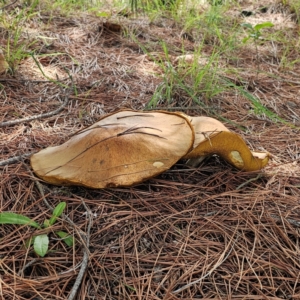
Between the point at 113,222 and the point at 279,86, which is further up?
the point at 113,222

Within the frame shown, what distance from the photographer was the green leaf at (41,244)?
1225 millimetres

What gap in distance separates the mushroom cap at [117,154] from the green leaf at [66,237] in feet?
0.77

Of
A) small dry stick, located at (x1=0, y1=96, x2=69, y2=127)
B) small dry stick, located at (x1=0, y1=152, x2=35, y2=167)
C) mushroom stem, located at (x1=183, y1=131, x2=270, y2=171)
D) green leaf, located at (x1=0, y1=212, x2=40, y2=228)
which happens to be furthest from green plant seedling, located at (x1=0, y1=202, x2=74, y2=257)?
small dry stick, located at (x1=0, y1=96, x2=69, y2=127)

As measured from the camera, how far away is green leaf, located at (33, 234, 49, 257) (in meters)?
1.22

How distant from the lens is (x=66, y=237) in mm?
1304

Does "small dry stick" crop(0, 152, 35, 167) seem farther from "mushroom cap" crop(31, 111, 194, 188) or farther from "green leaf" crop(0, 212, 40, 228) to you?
"green leaf" crop(0, 212, 40, 228)

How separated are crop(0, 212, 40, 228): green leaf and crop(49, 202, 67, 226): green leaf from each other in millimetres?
58

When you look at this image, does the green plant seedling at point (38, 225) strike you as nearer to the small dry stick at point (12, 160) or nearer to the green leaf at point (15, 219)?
the green leaf at point (15, 219)

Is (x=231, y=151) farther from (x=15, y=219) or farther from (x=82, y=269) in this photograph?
(x=15, y=219)

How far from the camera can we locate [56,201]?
1.49 metres

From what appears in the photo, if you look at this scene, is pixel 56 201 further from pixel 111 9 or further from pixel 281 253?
pixel 111 9

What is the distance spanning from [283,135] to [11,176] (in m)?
1.59

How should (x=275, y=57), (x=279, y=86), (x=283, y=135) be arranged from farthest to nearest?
(x=275, y=57), (x=279, y=86), (x=283, y=135)

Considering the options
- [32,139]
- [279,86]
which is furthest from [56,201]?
[279,86]
